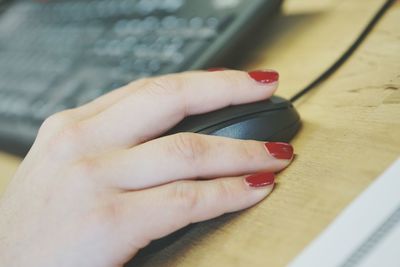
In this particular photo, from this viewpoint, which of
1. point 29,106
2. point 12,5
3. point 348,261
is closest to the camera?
point 348,261

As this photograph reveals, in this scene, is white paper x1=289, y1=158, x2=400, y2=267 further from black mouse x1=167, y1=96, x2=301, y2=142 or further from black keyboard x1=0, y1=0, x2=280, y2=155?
black keyboard x1=0, y1=0, x2=280, y2=155

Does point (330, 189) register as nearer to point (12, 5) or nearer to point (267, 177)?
point (267, 177)

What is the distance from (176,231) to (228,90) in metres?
0.12

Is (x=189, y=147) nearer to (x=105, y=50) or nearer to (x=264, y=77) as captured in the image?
(x=264, y=77)

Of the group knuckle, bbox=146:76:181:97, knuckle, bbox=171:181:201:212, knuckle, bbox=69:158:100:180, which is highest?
knuckle, bbox=146:76:181:97

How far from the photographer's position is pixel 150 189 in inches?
14.5

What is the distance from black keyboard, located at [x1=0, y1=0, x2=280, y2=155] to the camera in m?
0.56

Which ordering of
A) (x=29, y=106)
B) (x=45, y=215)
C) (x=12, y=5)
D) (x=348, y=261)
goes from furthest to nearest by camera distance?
1. (x=12, y=5)
2. (x=29, y=106)
3. (x=45, y=215)
4. (x=348, y=261)

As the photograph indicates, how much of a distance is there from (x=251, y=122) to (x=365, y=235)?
13cm

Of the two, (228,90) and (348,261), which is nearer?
(348,261)

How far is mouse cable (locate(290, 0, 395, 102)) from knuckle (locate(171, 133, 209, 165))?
0.14 meters

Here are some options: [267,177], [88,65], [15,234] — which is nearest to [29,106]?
[88,65]

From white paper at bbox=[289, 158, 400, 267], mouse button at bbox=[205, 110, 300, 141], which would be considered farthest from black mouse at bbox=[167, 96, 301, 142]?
white paper at bbox=[289, 158, 400, 267]

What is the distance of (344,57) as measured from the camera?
1.66 feet
